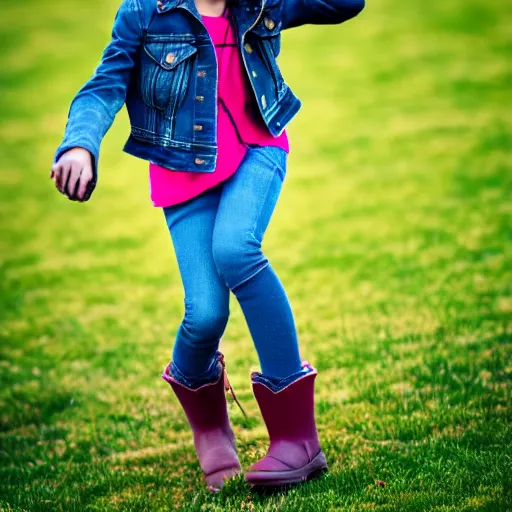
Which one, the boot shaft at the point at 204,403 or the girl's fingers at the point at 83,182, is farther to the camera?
the boot shaft at the point at 204,403

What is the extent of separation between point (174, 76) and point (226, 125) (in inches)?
9.8

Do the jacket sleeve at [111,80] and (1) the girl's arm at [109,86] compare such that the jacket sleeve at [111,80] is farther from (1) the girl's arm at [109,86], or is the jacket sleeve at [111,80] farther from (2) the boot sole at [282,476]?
(2) the boot sole at [282,476]

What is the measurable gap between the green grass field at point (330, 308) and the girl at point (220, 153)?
33cm

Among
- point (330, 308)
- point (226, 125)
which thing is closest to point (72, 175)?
point (226, 125)

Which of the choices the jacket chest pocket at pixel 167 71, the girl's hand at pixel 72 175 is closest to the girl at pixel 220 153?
the jacket chest pocket at pixel 167 71

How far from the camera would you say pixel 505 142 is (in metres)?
9.33

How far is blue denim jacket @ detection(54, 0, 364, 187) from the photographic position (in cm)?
296

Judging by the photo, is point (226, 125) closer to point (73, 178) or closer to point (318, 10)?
point (318, 10)

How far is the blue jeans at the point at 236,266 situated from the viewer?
2932 mm

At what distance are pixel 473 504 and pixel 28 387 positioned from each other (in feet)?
8.86

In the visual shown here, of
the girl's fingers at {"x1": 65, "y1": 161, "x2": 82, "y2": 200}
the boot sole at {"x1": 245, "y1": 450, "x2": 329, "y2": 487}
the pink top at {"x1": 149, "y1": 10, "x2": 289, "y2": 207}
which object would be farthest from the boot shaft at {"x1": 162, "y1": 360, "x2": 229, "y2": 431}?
the girl's fingers at {"x1": 65, "y1": 161, "x2": 82, "y2": 200}

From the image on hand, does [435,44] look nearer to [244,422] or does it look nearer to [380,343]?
[380,343]

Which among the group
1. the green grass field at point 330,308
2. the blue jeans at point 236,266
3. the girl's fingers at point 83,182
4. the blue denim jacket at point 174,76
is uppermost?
Answer: the blue denim jacket at point 174,76

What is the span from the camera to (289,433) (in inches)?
120
